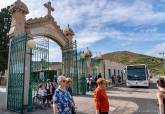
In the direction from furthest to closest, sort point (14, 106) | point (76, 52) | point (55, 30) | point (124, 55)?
point (124, 55) < point (76, 52) < point (55, 30) < point (14, 106)

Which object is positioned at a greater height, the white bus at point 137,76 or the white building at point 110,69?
the white building at point 110,69

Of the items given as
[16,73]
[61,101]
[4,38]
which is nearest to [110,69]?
[4,38]

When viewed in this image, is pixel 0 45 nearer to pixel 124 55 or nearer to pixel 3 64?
pixel 3 64

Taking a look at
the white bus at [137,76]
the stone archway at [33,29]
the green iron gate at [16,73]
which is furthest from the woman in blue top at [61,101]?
the white bus at [137,76]

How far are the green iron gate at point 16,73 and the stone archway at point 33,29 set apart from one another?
1.82 ft

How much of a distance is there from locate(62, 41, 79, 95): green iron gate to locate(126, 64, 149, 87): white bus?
12323 millimetres

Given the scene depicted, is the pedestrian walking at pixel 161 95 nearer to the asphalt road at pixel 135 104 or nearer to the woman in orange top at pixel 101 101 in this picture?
the woman in orange top at pixel 101 101

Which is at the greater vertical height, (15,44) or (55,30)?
(55,30)

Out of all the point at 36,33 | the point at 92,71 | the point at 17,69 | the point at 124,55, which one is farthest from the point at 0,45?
the point at 124,55

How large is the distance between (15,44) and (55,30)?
18.1 feet

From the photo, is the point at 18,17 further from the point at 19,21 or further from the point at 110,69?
the point at 110,69

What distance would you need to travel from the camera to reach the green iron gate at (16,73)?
1254cm

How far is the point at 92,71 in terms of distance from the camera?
30.0 metres

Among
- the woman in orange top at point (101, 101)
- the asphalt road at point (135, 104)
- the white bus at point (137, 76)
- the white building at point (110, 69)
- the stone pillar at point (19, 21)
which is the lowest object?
the asphalt road at point (135, 104)
